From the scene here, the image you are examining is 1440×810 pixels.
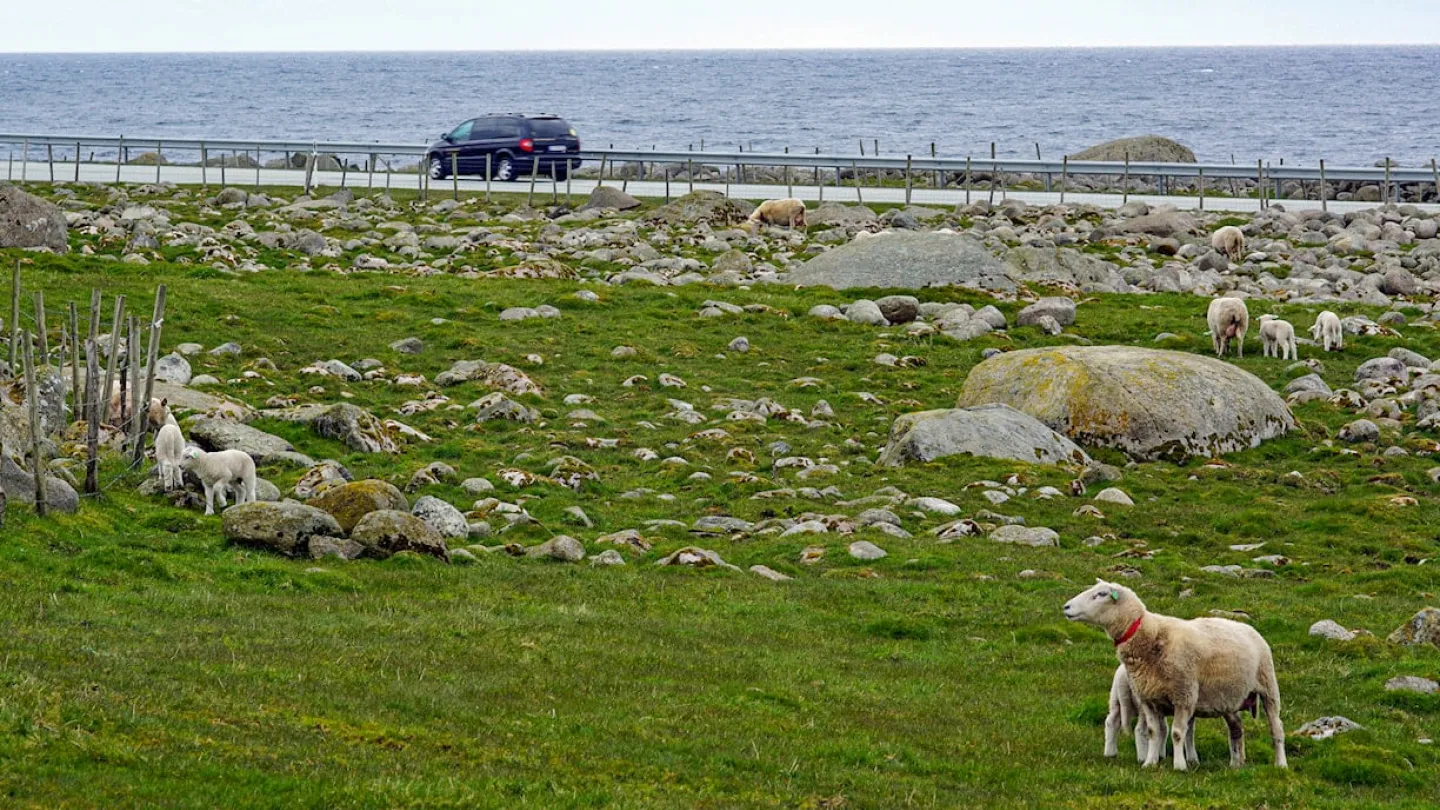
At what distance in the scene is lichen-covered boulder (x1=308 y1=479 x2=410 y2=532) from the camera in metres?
22.3

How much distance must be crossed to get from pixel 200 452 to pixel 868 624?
9.88 meters

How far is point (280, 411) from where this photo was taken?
3006 centimetres

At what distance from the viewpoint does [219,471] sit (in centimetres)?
2306

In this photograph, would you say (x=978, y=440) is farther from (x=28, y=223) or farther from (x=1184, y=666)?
(x=28, y=223)

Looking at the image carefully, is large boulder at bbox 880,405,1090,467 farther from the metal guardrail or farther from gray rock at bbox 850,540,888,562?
the metal guardrail

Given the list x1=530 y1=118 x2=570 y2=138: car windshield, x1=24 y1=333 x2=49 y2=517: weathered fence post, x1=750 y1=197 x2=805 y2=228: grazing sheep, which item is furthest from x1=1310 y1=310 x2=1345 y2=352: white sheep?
x1=530 y1=118 x2=570 y2=138: car windshield

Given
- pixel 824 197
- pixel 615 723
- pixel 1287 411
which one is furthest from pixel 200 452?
pixel 824 197

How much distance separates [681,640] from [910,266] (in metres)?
31.0

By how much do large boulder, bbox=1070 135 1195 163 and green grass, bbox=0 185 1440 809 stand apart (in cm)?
5537

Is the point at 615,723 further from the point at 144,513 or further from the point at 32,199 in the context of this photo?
the point at 32,199

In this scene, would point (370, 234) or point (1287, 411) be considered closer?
point (1287, 411)

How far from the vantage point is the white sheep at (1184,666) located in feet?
42.7

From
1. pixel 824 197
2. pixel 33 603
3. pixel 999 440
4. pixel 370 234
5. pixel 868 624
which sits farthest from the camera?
pixel 824 197

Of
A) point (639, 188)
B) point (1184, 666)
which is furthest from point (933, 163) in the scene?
point (1184, 666)
